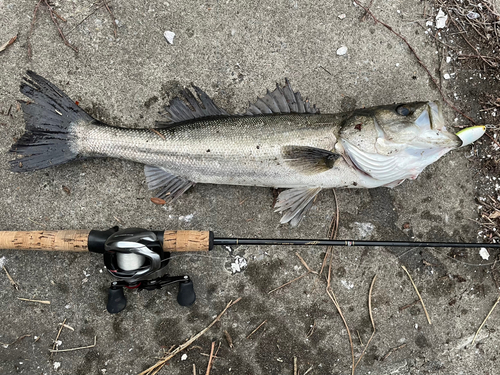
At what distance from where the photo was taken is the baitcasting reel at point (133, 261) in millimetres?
2262

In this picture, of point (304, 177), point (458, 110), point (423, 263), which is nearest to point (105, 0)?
point (304, 177)

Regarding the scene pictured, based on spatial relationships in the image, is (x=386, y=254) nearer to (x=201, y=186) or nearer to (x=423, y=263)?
(x=423, y=263)

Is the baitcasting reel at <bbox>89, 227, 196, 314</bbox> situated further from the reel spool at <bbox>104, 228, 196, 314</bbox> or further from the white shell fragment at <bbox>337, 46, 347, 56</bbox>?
the white shell fragment at <bbox>337, 46, 347, 56</bbox>

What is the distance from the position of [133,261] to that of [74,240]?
0.55 metres

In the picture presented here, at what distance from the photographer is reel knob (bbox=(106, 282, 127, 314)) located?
2.68 m

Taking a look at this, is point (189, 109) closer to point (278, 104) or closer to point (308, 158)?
point (278, 104)

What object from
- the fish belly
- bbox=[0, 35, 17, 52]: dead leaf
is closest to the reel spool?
the fish belly

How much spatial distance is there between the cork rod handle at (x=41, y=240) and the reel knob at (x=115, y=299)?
41cm

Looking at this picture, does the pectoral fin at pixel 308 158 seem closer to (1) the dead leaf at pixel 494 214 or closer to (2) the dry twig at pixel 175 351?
(2) the dry twig at pixel 175 351

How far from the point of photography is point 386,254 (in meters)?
3.09

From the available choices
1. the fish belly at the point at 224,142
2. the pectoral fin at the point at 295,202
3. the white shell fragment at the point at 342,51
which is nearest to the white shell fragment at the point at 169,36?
the fish belly at the point at 224,142

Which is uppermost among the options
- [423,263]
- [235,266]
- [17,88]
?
[17,88]

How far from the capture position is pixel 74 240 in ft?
8.27

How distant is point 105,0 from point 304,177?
7.98ft
